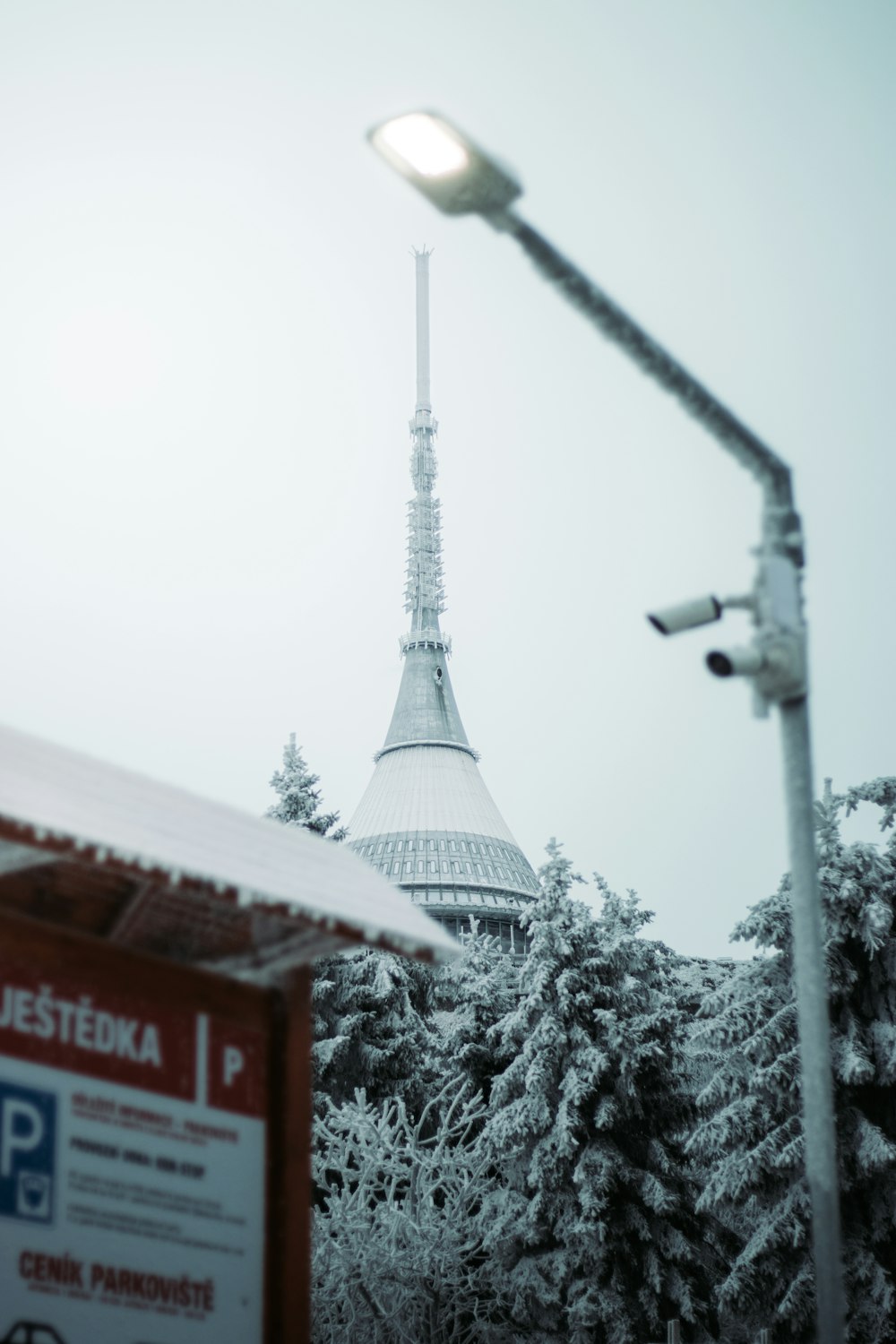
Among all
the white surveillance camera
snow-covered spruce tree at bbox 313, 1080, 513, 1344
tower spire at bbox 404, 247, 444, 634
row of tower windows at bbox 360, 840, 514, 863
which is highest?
tower spire at bbox 404, 247, 444, 634

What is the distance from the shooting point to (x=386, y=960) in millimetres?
28016

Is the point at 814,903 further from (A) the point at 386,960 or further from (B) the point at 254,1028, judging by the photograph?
(A) the point at 386,960

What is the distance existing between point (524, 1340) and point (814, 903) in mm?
18325

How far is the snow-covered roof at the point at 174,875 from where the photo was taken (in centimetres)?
522

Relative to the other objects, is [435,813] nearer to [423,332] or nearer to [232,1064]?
[423,332]

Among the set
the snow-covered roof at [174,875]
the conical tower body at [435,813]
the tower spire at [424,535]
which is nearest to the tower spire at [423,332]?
the tower spire at [424,535]

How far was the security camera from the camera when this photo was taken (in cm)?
533

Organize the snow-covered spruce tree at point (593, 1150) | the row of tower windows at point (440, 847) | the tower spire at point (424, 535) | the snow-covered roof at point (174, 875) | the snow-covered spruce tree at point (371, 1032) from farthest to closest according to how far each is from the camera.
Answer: the tower spire at point (424, 535) < the row of tower windows at point (440, 847) < the snow-covered spruce tree at point (371, 1032) < the snow-covered spruce tree at point (593, 1150) < the snow-covered roof at point (174, 875)

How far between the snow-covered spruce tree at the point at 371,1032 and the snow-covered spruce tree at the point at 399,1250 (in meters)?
5.23

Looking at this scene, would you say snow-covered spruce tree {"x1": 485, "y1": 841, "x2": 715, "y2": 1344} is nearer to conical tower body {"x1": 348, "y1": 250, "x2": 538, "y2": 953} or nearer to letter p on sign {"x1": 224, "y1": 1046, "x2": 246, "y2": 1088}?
letter p on sign {"x1": 224, "y1": 1046, "x2": 246, "y2": 1088}

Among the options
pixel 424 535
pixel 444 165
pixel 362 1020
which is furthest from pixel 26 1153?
pixel 424 535

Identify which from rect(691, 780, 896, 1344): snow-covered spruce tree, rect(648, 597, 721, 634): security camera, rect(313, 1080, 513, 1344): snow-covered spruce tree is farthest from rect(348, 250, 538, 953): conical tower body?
rect(648, 597, 721, 634): security camera

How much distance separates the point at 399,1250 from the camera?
764 inches

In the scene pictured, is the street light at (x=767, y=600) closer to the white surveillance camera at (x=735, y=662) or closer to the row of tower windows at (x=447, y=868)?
the white surveillance camera at (x=735, y=662)
